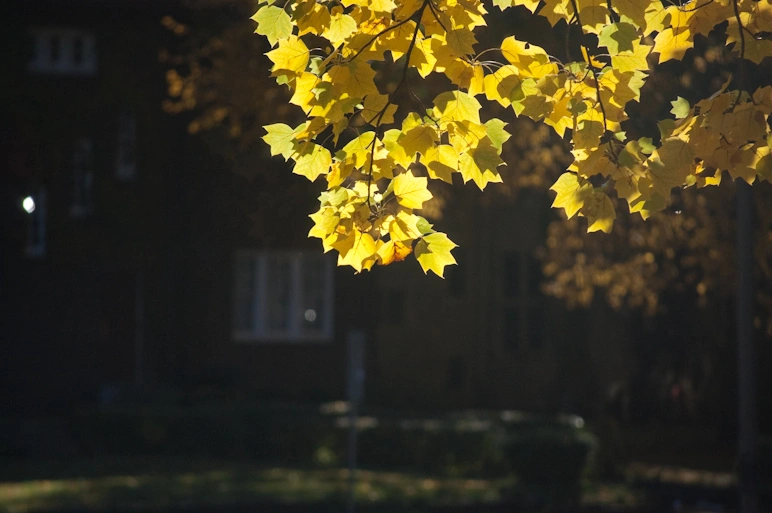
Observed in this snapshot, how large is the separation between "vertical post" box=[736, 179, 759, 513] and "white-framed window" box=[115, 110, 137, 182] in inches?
684

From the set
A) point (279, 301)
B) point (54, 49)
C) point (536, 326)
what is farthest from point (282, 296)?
point (54, 49)

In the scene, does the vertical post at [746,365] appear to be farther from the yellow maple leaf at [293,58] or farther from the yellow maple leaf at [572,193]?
the yellow maple leaf at [293,58]

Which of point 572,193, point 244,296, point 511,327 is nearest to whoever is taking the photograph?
point 572,193

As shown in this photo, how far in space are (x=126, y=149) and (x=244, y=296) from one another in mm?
4053

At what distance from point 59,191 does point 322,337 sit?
6285 mm

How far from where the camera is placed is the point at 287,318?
2450cm

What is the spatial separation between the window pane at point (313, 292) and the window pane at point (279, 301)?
12.7 inches

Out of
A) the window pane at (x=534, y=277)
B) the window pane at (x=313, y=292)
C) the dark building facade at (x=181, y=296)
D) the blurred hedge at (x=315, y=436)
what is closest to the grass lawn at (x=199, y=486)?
the blurred hedge at (x=315, y=436)

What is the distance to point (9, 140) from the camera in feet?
46.2

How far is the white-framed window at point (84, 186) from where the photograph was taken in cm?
2377

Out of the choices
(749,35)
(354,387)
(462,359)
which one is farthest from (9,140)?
(462,359)

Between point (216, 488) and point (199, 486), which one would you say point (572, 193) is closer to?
point (216, 488)

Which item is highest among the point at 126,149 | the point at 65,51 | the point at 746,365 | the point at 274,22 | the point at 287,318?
the point at 65,51

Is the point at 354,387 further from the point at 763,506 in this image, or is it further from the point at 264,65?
the point at 763,506
